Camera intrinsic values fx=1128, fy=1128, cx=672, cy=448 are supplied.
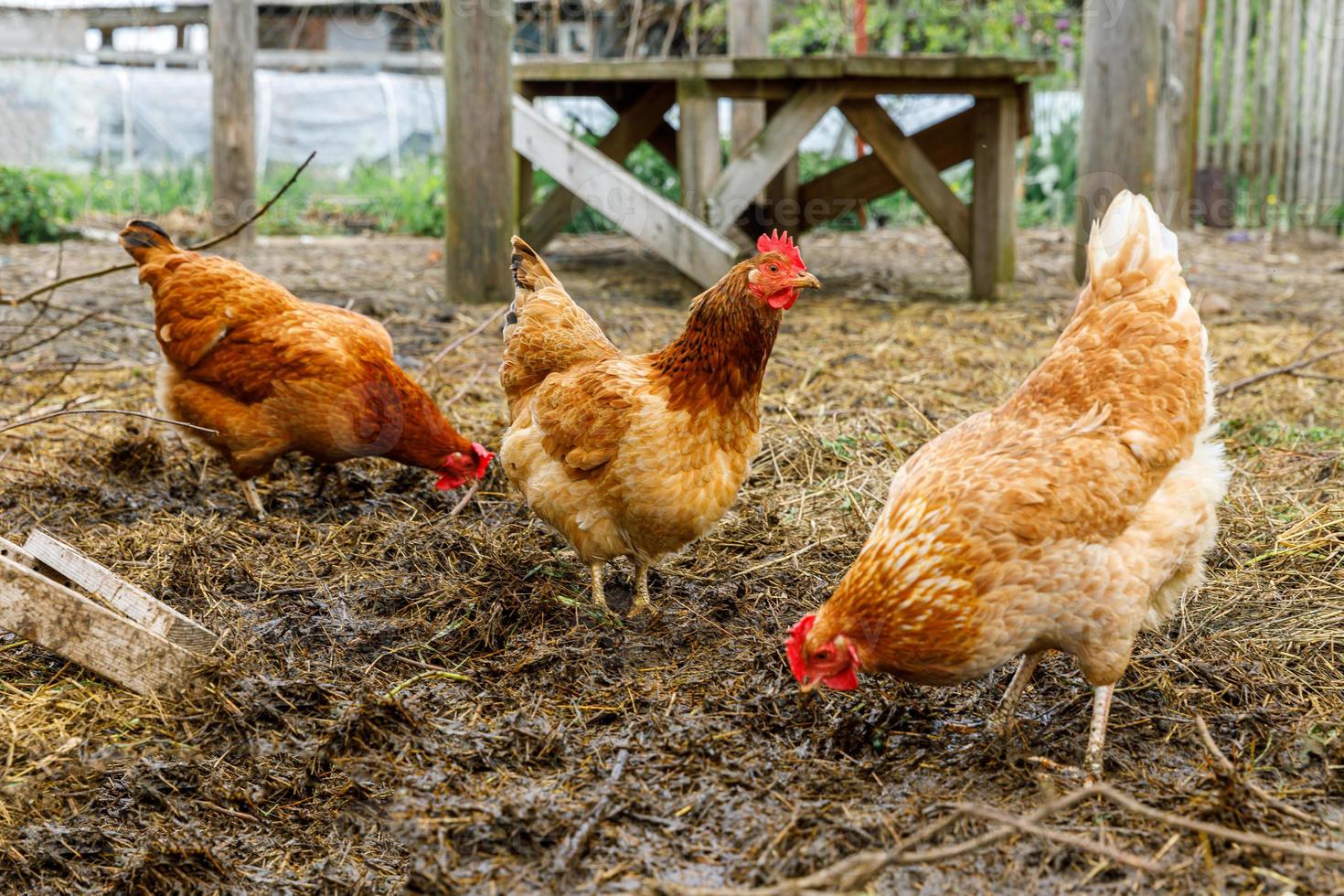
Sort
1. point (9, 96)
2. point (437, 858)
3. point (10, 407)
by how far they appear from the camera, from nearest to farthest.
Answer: point (437, 858)
point (10, 407)
point (9, 96)

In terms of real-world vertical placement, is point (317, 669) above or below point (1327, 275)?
below

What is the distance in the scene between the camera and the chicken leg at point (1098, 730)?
2396mm

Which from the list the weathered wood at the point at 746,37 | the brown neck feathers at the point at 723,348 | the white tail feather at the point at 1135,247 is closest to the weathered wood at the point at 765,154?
the weathered wood at the point at 746,37

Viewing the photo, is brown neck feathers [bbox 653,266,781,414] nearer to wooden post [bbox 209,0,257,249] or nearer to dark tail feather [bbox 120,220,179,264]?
dark tail feather [bbox 120,220,179,264]

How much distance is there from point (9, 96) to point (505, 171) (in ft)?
29.6

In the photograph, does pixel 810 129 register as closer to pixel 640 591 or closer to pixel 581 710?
pixel 640 591

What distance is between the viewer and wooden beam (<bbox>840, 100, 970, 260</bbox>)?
7074 mm

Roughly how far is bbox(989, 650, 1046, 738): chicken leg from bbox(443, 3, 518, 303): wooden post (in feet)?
15.3

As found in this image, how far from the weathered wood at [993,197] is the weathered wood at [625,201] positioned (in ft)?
5.91

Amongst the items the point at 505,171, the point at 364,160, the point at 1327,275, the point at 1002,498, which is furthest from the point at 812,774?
the point at 364,160

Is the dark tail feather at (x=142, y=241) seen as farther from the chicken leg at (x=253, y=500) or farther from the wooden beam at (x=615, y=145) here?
the wooden beam at (x=615, y=145)

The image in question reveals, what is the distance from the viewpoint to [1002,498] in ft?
7.57

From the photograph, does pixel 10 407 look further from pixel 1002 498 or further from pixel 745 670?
pixel 1002 498

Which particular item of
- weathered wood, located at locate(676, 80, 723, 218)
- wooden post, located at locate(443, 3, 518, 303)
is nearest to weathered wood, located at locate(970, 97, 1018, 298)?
weathered wood, located at locate(676, 80, 723, 218)
